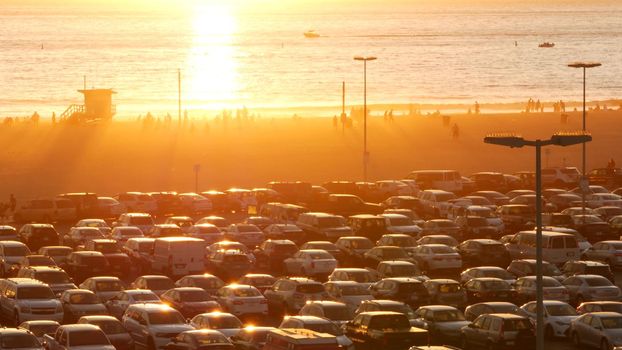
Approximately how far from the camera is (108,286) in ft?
134

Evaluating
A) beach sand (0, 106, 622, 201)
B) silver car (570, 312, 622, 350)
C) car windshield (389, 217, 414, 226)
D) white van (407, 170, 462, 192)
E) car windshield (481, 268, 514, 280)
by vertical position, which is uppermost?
beach sand (0, 106, 622, 201)

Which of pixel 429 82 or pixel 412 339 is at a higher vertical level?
pixel 429 82

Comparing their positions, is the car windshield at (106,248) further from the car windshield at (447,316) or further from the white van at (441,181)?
the white van at (441,181)

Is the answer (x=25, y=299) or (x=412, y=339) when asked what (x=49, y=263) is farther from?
(x=412, y=339)

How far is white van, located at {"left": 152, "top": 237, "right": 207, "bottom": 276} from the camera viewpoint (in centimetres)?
4691

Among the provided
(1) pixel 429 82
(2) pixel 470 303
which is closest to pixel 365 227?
(2) pixel 470 303

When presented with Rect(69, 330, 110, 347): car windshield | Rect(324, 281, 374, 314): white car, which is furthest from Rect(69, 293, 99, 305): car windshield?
Rect(324, 281, 374, 314): white car

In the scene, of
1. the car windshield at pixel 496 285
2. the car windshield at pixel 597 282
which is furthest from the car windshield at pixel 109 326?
the car windshield at pixel 597 282

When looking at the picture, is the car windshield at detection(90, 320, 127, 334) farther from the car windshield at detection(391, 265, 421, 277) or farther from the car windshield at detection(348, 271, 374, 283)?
the car windshield at detection(391, 265, 421, 277)

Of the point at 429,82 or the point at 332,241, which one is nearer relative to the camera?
the point at 332,241

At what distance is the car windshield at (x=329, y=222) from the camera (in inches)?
2172

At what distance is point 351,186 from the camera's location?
68.2 metres

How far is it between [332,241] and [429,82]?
455 feet

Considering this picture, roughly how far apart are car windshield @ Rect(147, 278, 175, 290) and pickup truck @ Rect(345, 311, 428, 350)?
27.5ft
